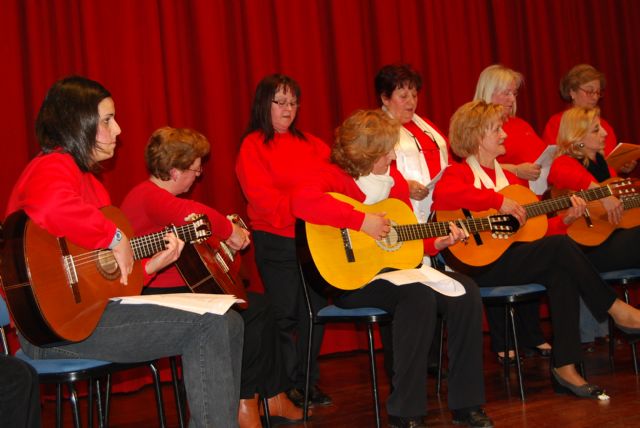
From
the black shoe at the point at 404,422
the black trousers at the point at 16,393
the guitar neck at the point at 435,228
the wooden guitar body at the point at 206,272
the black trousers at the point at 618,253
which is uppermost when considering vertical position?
the guitar neck at the point at 435,228

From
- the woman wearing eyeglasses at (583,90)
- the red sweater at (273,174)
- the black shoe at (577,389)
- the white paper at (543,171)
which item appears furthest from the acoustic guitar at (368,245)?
the woman wearing eyeglasses at (583,90)

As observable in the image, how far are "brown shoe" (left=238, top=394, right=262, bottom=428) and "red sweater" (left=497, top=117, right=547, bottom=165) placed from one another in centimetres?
232

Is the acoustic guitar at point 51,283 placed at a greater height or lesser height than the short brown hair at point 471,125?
lesser

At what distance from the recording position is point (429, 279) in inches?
124

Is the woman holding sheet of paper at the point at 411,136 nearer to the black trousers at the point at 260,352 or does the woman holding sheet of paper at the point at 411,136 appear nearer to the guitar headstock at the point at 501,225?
the guitar headstock at the point at 501,225

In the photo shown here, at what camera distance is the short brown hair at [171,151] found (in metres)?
3.41

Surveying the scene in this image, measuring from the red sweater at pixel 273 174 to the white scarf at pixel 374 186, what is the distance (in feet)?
1.58

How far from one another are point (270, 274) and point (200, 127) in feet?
4.03

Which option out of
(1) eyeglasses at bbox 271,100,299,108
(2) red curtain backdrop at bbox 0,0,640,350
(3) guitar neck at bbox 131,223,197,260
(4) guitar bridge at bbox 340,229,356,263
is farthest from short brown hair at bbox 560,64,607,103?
(3) guitar neck at bbox 131,223,197,260

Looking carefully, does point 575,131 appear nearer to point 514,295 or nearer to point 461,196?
point 461,196

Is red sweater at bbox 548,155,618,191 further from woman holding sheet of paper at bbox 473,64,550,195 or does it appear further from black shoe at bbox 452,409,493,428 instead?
black shoe at bbox 452,409,493,428

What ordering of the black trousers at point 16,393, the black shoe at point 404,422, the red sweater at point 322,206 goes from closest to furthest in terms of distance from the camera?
the black trousers at point 16,393, the black shoe at point 404,422, the red sweater at point 322,206

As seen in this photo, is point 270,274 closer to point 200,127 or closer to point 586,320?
point 200,127

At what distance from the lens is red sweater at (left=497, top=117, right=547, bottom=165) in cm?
459
